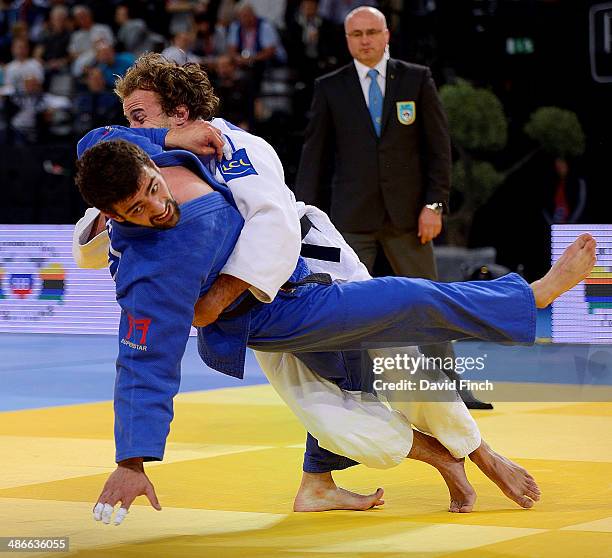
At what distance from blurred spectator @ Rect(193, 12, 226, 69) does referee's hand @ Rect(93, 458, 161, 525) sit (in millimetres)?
9373

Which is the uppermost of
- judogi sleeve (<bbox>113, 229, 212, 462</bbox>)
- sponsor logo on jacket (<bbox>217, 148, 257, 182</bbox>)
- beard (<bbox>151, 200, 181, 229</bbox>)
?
sponsor logo on jacket (<bbox>217, 148, 257, 182</bbox>)

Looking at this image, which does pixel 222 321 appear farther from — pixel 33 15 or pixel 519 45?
pixel 33 15

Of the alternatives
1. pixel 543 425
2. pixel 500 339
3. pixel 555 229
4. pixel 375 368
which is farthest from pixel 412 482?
pixel 555 229

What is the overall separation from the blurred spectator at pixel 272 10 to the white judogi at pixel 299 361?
29.1ft

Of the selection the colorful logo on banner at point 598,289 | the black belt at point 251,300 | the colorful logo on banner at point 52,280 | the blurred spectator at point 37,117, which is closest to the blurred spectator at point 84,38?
the blurred spectator at point 37,117

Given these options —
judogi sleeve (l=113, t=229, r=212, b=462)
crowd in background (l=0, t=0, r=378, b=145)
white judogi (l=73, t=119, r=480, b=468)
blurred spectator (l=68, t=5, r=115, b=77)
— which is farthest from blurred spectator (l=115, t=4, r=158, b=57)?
judogi sleeve (l=113, t=229, r=212, b=462)

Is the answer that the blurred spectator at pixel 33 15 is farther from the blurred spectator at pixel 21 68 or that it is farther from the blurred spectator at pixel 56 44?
the blurred spectator at pixel 21 68

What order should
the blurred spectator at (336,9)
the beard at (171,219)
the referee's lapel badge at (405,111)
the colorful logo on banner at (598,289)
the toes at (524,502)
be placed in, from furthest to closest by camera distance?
the blurred spectator at (336,9)
the referee's lapel badge at (405,111)
the colorful logo on banner at (598,289)
the toes at (524,502)
the beard at (171,219)

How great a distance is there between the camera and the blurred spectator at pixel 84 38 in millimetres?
12625

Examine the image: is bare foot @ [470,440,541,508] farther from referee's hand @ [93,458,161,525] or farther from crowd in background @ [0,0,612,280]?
crowd in background @ [0,0,612,280]

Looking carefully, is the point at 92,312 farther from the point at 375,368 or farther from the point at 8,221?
the point at 8,221

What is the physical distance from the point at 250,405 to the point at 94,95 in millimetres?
6287

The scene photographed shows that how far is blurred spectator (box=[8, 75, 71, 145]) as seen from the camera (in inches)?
472

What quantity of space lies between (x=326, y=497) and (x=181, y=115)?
1170 mm
